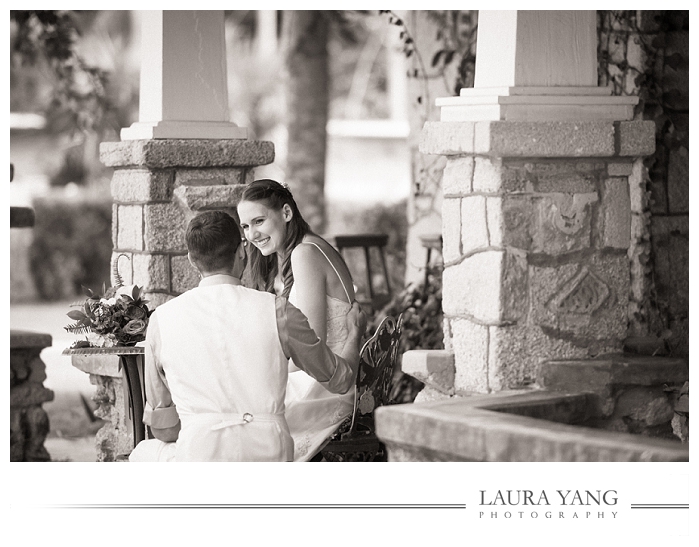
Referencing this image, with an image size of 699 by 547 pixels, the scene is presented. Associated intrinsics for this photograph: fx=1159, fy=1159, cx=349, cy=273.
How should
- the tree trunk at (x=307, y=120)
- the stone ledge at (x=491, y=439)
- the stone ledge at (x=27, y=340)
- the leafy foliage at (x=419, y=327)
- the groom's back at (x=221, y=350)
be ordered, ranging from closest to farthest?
1. the stone ledge at (x=491, y=439)
2. the groom's back at (x=221, y=350)
3. the stone ledge at (x=27, y=340)
4. the leafy foliage at (x=419, y=327)
5. the tree trunk at (x=307, y=120)

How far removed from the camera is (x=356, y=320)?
14.9 feet

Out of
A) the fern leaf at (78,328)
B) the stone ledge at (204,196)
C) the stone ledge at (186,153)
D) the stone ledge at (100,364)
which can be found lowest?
the stone ledge at (100,364)

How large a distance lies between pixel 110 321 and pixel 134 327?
9cm

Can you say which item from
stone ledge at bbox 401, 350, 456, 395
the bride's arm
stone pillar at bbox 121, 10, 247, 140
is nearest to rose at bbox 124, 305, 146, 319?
the bride's arm

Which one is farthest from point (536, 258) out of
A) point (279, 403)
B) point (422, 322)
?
point (422, 322)

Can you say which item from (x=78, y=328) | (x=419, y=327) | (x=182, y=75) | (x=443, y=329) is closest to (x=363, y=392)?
(x=443, y=329)

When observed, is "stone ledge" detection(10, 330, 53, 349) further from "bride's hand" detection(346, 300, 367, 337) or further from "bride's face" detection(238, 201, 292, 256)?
"bride's hand" detection(346, 300, 367, 337)

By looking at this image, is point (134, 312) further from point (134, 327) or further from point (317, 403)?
point (317, 403)

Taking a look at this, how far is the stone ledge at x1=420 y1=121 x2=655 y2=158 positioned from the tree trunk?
20.0ft

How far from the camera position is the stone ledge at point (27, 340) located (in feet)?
21.2

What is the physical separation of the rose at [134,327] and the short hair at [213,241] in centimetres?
64

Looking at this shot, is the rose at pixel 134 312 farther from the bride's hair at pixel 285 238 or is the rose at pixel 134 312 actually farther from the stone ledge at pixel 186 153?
the stone ledge at pixel 186 153

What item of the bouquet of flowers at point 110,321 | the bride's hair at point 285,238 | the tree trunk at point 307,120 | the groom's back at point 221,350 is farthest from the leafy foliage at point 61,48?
the groom's back at point 221,350

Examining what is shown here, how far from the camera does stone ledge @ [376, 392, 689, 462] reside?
10.6ft
